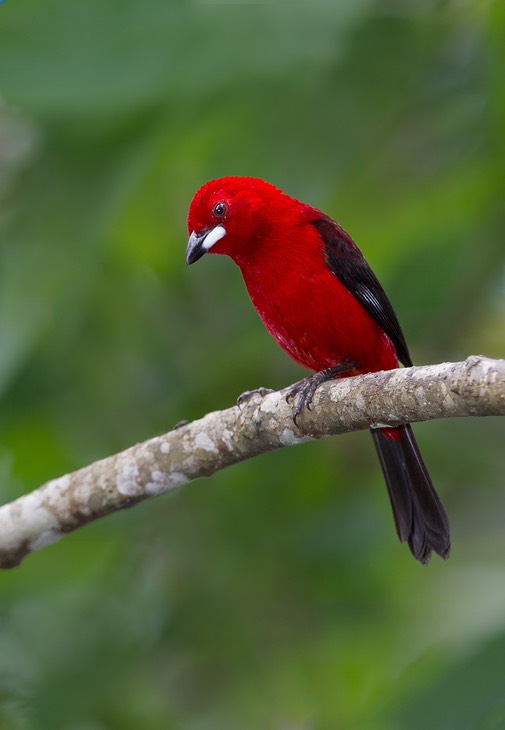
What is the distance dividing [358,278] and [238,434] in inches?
35.4

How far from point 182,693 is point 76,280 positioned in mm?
1991

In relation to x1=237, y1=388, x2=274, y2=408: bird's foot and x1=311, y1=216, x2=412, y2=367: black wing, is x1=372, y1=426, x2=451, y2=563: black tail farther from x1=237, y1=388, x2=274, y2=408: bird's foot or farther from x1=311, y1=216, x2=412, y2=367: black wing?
x1=237, y1=388, x2=274, y2=408: bird's foot

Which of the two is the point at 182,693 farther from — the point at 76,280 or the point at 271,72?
the point at 271,72

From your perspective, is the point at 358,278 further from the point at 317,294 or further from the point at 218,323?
the point at 218,323

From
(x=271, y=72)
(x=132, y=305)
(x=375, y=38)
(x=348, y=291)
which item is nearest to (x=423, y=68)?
(x=375, y=38)

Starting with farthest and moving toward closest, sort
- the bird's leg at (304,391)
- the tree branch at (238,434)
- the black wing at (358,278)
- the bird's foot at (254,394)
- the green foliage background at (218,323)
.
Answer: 1. the green foliage background at (218,323)
2. the black wing at (358,278)
3. the bird's foot at (254,394)
4. the bird's leg at (304,391)
5. the tree branch at (238,434)

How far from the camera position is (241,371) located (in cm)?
486

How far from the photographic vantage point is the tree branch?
2.53 m

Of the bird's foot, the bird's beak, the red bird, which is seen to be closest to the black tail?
the red bird

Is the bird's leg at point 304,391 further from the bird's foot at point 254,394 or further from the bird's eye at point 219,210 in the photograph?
the bird's eye at point 219,210

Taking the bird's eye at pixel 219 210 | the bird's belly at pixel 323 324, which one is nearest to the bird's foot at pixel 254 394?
the bird's belly at pixel 323 324

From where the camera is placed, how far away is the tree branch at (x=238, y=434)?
2527 millimetres

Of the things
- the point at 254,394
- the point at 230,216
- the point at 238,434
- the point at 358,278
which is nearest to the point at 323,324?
the point at 358,278

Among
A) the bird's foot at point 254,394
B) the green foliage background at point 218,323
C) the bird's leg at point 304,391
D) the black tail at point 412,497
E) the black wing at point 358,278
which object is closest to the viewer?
the bird's leg at point 304,391
